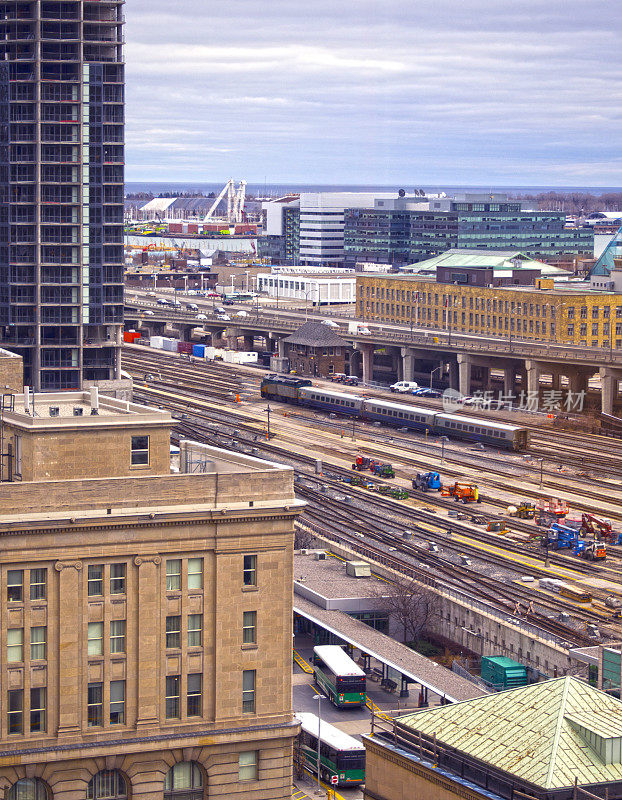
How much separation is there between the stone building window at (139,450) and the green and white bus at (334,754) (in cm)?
1490

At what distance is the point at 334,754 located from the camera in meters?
68.1

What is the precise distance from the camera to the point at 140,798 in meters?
52.9

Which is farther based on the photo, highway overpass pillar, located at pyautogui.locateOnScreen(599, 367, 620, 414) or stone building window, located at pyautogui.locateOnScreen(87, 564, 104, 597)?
highway overpass pillar, located at pyautogui.locateOnScreen(599, 367, 620, 414)

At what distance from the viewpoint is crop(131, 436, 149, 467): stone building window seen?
201 feet

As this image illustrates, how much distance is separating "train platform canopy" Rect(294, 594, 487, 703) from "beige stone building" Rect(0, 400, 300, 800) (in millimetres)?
20785

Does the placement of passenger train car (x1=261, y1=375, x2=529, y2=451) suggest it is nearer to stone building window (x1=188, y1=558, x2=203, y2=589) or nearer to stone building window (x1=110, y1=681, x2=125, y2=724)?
stone building window (x1=188, y1=558, x2=203, y2=589)

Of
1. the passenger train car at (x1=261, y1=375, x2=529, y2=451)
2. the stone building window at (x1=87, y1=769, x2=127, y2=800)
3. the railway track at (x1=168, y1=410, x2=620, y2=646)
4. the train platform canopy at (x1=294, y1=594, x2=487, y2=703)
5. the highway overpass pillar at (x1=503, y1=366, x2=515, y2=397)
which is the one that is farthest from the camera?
the highway overpass pillar at (x1=503, y1=366, x2=515, y2=397)

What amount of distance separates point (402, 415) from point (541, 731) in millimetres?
128643

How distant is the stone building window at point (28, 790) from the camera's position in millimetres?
51531

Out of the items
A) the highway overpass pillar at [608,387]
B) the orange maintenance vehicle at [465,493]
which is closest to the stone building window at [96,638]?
the orange maintenance vehicle at [465,493]

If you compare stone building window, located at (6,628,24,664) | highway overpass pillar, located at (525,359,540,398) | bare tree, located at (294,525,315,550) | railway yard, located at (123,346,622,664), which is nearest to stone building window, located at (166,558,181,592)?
stone building window, located at (6,628,24,664)

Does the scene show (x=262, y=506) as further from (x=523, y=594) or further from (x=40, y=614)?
(x=523, y=594)

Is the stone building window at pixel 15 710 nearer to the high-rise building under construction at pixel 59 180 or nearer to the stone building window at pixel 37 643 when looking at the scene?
the stone building window at pixel 37 643

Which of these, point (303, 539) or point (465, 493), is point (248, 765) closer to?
point (303, 539)
